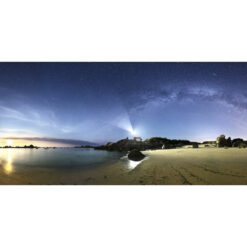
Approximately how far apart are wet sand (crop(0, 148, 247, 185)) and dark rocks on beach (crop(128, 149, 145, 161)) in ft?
3.67

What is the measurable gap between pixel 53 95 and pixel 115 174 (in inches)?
124

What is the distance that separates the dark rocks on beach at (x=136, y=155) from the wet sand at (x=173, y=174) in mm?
1118

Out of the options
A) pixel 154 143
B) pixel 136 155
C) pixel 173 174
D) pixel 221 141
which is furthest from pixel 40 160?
pixel 221 141

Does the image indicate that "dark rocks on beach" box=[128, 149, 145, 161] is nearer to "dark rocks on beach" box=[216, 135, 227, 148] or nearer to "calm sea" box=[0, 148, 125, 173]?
"calm sea" box=[0, 148, 125, 173]

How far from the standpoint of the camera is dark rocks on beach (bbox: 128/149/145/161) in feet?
17.6

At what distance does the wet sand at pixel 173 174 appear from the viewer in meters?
3.27

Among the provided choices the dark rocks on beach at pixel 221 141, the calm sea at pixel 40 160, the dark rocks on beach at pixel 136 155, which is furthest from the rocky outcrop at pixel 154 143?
the calm sea at pixel 40 160

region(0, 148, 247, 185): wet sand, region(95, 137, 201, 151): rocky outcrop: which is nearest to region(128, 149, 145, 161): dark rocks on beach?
region(95, 137, 201, 151): rocky outcrop

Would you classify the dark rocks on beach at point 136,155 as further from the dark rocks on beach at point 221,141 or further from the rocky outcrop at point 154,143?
the dark rocks on beach at point 221,141

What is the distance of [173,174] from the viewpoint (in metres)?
3.46
